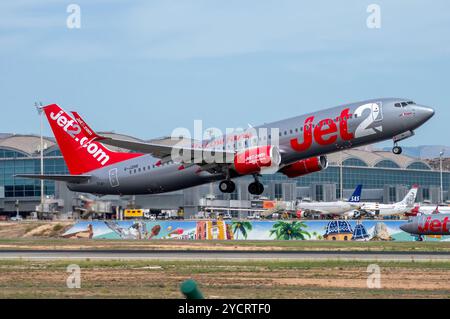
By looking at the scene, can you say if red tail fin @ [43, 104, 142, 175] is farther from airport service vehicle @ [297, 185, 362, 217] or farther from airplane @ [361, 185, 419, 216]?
airplane @ [361, 185, 419, 216]

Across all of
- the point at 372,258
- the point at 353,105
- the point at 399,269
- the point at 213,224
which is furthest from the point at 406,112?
the point at 213,224

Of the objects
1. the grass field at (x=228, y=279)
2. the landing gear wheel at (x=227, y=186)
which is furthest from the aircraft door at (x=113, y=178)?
the grass field at (x=228, y=279)

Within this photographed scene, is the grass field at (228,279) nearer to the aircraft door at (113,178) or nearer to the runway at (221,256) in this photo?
the runway at (221,256)

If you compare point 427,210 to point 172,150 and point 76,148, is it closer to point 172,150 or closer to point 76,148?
point 76,148

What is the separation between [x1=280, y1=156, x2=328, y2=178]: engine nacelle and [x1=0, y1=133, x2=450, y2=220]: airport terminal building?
1479 inches

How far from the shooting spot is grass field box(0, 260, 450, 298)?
31.4 m

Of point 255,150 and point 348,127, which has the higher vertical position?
point 348,127

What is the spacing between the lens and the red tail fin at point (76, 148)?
2692 inches

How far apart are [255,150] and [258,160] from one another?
796 mm

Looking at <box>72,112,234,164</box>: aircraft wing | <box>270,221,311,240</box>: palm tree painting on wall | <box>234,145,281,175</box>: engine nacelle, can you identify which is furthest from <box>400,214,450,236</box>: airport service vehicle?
<box>72,112,234,164</box>: aircraft wing

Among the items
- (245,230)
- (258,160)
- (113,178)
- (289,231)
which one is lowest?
(289,231)

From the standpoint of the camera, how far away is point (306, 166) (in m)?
62.2

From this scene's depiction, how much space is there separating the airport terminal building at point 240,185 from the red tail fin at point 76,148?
25844 millimetres

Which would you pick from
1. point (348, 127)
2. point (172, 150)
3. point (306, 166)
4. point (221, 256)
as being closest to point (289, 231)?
point (306, 166)
